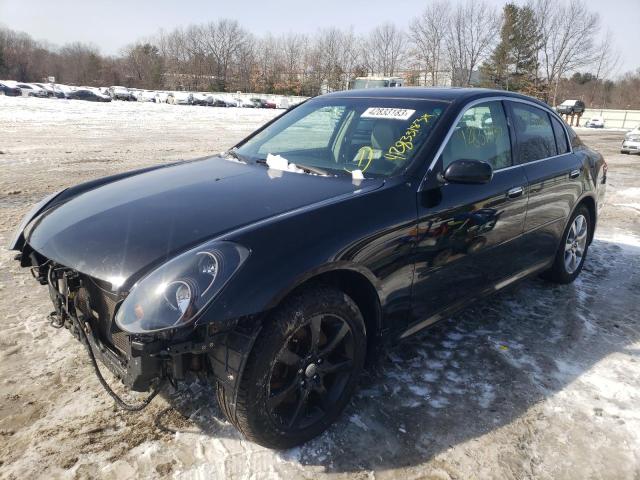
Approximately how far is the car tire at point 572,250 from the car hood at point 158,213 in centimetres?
257

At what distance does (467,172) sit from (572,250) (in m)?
2.48

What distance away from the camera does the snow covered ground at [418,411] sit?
2.29 meters

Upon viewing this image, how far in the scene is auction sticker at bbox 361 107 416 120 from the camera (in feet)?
10.4

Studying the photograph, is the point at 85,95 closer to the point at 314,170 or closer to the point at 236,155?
the point at 236,155

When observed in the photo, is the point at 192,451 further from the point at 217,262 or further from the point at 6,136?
the point at 6,136

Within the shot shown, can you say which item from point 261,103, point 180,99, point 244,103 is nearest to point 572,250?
point 180,99

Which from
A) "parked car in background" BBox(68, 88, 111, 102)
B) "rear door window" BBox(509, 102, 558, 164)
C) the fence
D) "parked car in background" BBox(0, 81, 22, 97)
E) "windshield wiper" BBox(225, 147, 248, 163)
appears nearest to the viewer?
"windshield wiper" BBox(225, 147, 248, 163)

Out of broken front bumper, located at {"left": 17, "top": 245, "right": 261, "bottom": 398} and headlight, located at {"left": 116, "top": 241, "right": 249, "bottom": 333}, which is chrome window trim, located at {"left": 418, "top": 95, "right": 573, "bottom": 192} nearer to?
headlight, located at {"left": 116, "top": 241, "right": 249, "bottom": 333}

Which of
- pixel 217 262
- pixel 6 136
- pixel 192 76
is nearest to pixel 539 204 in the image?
pixel 217 262

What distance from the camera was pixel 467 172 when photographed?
274cm

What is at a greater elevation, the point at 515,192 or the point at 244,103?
the point at 515,192

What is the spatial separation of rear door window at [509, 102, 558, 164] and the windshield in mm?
898

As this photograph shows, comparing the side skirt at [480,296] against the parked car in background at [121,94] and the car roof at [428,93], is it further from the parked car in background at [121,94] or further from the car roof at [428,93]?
the parked car in background at [121,94]

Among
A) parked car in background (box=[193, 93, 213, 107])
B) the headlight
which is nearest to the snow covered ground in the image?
the headlight
